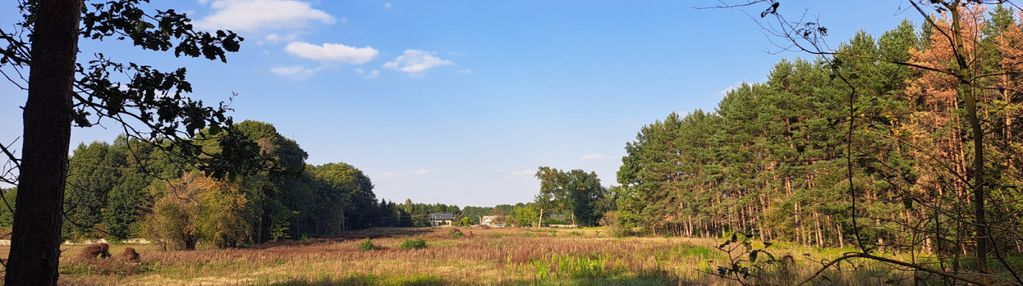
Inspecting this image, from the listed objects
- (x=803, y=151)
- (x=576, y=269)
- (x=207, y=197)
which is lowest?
(x=576, y=269)

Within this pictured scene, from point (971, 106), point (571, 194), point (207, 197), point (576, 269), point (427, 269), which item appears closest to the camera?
point (971, 106)

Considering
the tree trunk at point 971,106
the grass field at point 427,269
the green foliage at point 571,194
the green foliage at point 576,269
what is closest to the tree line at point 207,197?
the grass field at point 427,269

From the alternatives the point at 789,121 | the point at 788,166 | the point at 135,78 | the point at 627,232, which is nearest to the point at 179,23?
the point at 135,78

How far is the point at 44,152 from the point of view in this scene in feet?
10.2

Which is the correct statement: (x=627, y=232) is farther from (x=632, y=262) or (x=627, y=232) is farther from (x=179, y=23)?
(x=179, y=23)

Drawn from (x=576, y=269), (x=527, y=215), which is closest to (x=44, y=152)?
(x=576, y=269)

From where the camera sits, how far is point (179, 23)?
3648 mm

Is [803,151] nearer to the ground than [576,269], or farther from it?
farther from it

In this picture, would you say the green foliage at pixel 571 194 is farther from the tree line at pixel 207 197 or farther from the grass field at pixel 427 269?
the grass field at pixel 427 269

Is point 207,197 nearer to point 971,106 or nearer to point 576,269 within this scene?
point 576,269

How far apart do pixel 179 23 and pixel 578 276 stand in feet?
52.4

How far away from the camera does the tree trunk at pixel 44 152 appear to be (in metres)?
3.03

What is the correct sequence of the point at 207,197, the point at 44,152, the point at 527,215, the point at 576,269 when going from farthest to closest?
the point at 527,215
the point at 207,197
the point at 576,269
the point at 44,152

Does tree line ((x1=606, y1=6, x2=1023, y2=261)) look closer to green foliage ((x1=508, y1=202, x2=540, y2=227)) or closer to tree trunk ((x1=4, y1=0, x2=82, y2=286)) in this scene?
tree trunk ((x1=4, y1=0, x2=82, y2=286))
